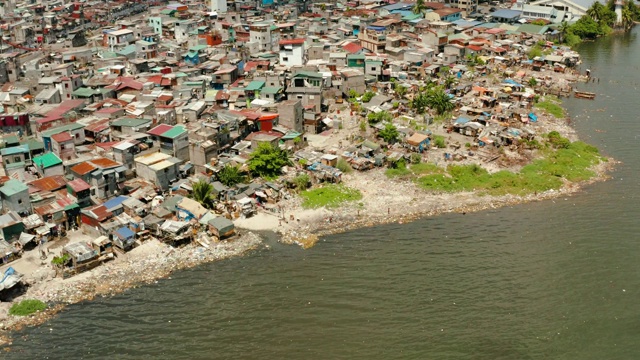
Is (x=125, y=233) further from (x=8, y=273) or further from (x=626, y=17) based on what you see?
(x=626, y=17)

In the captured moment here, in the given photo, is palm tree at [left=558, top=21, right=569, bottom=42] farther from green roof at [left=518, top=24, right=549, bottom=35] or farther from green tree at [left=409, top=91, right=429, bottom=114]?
green tree at [left=409, top=91, right=429, bottom=114]

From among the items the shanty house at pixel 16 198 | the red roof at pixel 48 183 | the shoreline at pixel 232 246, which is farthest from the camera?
the red roof at pixel 48 183

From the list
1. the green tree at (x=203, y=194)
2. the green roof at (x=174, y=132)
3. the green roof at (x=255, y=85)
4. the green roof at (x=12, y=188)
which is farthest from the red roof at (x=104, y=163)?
the green roof at (x=255, y=85)

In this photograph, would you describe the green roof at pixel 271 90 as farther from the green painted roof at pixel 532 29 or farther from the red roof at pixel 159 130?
the green painted roof at pixel 532 29

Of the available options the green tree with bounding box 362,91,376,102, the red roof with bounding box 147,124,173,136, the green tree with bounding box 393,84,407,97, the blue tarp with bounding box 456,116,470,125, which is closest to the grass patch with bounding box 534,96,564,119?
the blue tarp with bounding box 456,116,470,125

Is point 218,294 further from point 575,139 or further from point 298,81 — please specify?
point 575,139
